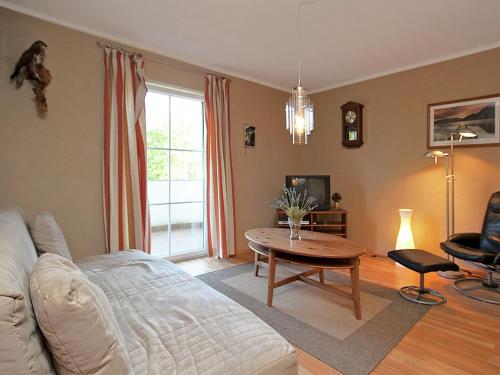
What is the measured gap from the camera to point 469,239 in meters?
3.01

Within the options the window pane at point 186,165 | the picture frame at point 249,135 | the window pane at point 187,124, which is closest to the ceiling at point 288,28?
the window pane at point 187,124

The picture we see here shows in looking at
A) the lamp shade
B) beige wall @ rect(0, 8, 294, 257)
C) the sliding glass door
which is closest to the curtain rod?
beige wall @ rect(0, 8, 294, 257)

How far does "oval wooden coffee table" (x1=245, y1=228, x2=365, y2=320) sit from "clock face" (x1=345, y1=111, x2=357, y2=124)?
7.30ft

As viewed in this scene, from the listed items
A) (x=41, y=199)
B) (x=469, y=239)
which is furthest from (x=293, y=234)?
(x=41, y=199)

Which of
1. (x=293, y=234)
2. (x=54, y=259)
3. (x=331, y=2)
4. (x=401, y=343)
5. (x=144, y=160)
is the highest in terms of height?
(x=331, y=2)

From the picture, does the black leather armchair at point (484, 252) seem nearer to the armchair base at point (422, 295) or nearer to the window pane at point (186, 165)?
the armchair base at point (422, 295)

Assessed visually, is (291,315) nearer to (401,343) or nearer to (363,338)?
(363,338)

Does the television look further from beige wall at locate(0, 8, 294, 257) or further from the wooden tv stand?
beige wall at locate(0, 8, 294, 257)

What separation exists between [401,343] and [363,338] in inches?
9.9

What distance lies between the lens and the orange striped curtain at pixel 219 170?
3779mm

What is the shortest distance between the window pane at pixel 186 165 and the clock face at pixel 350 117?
2337mm

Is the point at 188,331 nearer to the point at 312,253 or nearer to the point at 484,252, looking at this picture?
the point at 312,253

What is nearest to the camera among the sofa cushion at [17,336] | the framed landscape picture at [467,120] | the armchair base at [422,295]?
the sofa cushion at [17,336]

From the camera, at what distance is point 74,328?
750 mm
